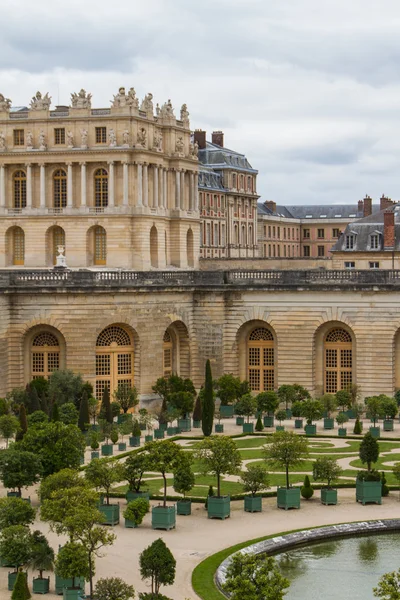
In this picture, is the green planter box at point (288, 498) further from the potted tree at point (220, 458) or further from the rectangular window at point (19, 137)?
the rectangular window at point (19, 137)

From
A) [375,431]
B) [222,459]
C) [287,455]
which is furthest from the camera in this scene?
[375,431]

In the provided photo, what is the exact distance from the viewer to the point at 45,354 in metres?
70.8

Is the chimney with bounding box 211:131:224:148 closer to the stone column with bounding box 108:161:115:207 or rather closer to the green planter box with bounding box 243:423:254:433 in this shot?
the stone column with bounding box 108:161:115:207

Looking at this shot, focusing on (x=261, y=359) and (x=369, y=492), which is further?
(x=261, y=359)

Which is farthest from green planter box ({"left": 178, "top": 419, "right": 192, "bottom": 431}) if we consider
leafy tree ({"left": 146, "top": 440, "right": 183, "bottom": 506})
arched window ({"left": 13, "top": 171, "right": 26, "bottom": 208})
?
arched window ({"left": 13, "top": 171, "right": 26, "bottom": 208})

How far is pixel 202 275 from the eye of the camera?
73.9m

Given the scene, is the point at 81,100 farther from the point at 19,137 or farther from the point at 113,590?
the point at 113,590

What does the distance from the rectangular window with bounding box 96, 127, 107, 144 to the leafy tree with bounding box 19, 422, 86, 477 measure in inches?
1593

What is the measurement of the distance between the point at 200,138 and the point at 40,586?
351 ft

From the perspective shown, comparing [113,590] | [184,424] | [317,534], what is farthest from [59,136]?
[113,590]

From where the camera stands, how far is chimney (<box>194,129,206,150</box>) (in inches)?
5512

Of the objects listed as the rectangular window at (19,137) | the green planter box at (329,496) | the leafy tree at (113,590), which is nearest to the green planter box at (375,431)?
the green planter box at (329,496)

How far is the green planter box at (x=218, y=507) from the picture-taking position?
4500cm

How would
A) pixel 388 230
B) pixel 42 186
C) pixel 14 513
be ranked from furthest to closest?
pixel 388 230 → pixel 42 186 → pixel 14 513
